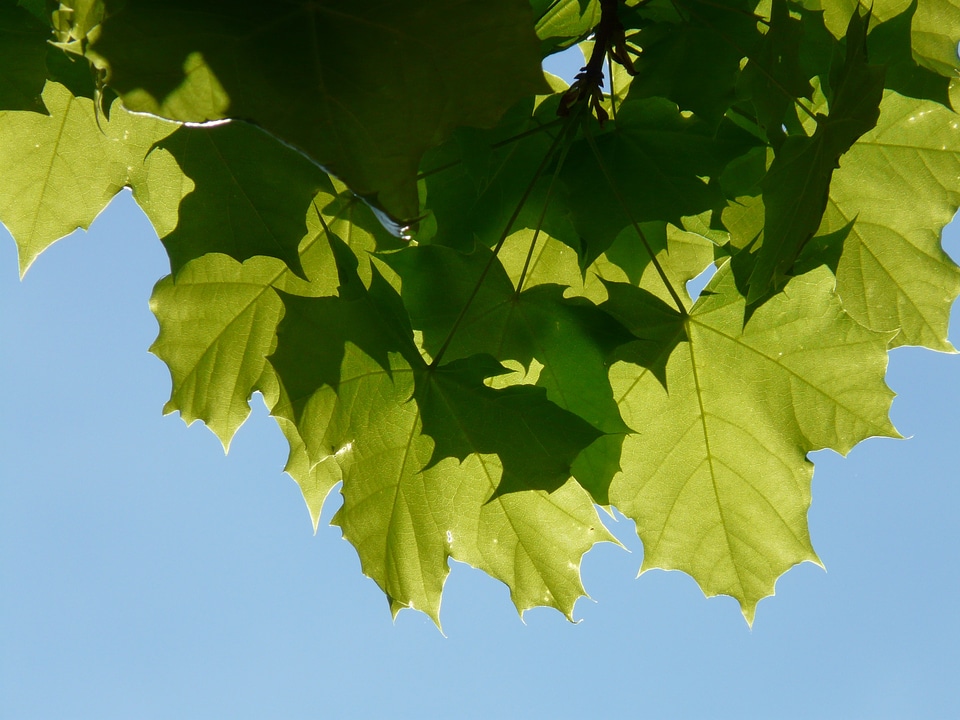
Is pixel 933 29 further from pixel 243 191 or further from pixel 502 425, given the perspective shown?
pixel 243 191

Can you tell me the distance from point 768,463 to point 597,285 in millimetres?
365

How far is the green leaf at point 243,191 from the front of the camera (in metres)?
1.02

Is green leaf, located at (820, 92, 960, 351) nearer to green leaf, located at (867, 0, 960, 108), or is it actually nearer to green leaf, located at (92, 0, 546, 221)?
green leaf, located at (867, 0, 960, 108)

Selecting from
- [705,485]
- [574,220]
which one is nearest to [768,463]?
[705,485]

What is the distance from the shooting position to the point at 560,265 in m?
1.34

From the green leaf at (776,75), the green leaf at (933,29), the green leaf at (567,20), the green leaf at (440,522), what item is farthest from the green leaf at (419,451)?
the green leaf at (933,29)

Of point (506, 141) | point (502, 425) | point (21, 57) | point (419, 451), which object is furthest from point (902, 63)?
point (21, 57)

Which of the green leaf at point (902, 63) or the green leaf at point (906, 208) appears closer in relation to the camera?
the green leaf at point (902, 63)

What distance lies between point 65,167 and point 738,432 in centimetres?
105

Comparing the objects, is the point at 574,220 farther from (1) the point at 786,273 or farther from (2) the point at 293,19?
(2) the point at 293,19

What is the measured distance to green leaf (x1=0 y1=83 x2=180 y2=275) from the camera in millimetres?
1165

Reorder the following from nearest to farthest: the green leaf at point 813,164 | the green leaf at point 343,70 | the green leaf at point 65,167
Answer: the green leaf at point 343,70, the green leaf at point 813,164, the green leaf at point 65,167

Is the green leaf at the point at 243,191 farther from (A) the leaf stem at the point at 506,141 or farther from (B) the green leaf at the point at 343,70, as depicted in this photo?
(B) the green leaf at the point at 343,70

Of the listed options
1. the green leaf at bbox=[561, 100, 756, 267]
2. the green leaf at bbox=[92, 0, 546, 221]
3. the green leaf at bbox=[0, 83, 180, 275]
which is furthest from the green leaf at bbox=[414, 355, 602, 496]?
the green leaf at bbox=[0, 83, 180, 275]
